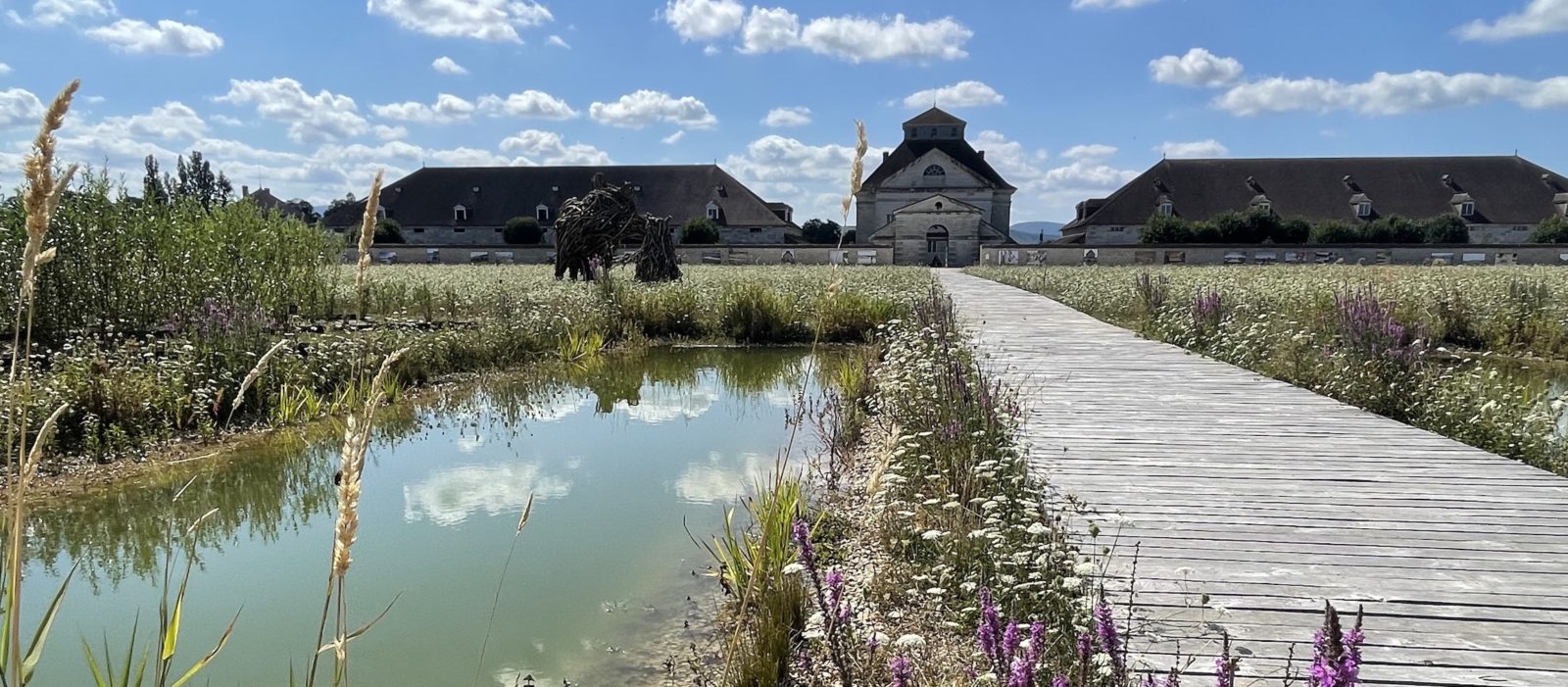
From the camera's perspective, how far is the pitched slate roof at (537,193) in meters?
55.5

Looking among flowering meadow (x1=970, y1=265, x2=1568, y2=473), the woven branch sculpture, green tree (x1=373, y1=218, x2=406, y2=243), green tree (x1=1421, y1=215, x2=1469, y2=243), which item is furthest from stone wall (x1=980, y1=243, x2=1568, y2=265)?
green tree (x1=373, y1=218, x2=406, y2=243)

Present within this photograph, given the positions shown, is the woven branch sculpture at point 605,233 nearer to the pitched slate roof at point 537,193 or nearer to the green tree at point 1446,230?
the pitched slate roof at point 537,193

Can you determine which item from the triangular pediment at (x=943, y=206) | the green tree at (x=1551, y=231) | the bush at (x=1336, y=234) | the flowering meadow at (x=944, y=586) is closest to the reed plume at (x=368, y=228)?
the flowering meadow at (x=944, y=586)

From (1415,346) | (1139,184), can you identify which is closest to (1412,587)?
(1415,346)

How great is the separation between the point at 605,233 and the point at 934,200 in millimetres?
31488

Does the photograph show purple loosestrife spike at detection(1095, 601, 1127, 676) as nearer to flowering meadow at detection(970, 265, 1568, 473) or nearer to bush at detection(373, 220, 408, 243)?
flowering meadow at detection(970, 265, 1568, 473)

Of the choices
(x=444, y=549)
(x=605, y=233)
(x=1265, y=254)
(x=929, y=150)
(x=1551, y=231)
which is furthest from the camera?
(x=929, y=150)

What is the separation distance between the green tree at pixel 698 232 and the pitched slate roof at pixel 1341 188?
2274cm

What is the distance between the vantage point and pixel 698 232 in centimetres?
4859

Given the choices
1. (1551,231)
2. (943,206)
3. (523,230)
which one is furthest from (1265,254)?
(523,230)

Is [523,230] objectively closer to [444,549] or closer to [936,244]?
[936,244]

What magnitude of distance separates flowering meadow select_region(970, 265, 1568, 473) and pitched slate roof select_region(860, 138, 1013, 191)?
38.4 metres

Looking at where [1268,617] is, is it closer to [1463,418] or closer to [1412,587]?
[1412,587]

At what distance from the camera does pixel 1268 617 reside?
2.68 meters
